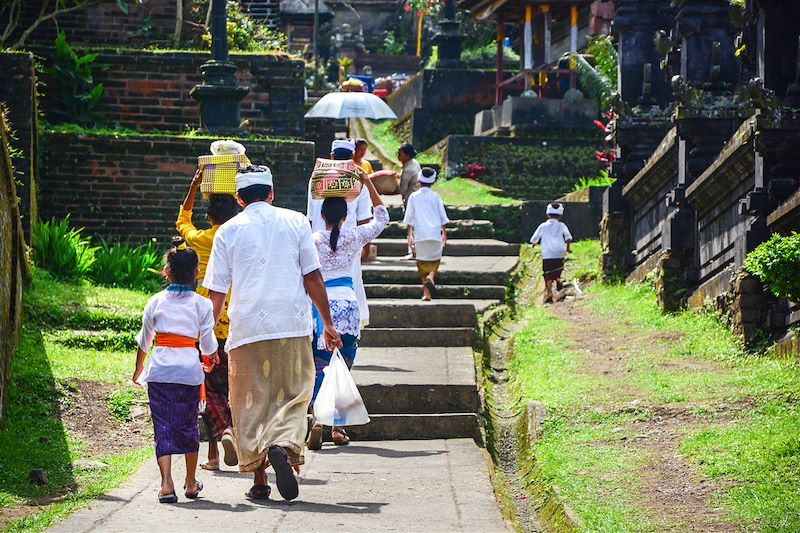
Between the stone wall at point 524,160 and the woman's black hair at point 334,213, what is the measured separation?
14976 mm

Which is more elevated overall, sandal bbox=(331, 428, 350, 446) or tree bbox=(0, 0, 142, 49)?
tree bbox=(0, 0, 142, 49)

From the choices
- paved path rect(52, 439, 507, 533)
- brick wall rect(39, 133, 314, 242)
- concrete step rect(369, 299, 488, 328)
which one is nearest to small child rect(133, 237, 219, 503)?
paved path rect(52, 439, 507, 533)

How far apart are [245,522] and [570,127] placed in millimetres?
19164

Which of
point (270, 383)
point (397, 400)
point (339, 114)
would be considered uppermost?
point (339, 114)

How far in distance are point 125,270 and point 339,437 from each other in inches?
216

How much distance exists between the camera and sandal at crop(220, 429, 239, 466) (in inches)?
319

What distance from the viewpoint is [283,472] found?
723 cm

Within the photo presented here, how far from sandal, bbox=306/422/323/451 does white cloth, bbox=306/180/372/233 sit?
65.2 inches

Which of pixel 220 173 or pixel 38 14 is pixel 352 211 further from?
pixel 38 14

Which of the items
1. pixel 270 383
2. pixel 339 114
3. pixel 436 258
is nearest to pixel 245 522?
pixel 270 383

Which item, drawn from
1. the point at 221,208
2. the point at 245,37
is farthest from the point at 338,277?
the point at 245,37

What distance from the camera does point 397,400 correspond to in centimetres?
1038

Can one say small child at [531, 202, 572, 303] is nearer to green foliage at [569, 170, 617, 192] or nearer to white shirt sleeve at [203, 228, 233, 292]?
green foliage at [569, 170, 617, 192]

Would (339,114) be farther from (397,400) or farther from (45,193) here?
(397,400)
